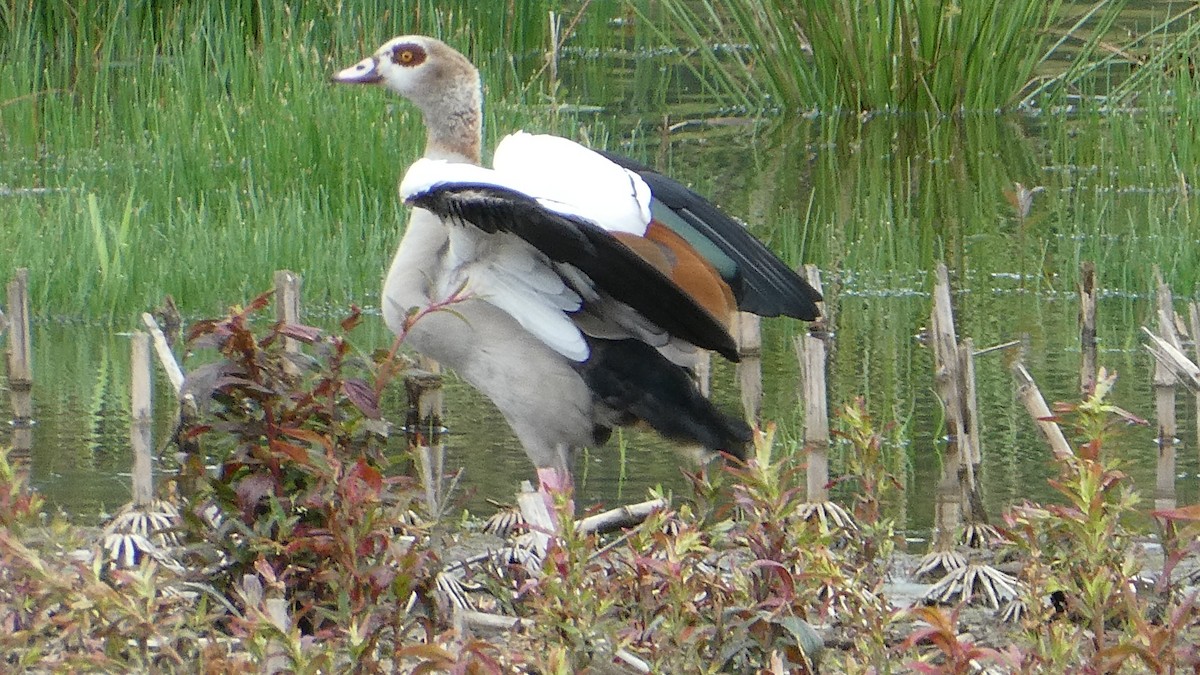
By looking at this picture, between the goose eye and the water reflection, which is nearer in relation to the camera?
the water reflection

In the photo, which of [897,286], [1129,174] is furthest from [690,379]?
[1129,174]

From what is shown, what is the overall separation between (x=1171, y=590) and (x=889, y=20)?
23.2 ft

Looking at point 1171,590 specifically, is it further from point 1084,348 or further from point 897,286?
point 897,286

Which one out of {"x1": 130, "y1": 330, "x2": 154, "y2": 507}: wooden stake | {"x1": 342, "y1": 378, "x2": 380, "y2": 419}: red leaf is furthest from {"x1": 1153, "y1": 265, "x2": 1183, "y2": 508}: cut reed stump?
{"x1": 130, "y1": 330, "x2": 154, "y2": 507}: wooden stake

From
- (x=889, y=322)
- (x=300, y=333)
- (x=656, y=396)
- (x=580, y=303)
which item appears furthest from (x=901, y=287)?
(x=300, y=333)

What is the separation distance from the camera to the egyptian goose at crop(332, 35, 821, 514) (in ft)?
14.1

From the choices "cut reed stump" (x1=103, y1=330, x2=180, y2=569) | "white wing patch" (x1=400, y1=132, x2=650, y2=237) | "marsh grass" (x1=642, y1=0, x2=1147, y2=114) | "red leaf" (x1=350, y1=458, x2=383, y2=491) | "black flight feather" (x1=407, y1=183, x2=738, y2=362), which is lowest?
"cut reed stump" (x1=103, y1=330, x2=180, y2=569)

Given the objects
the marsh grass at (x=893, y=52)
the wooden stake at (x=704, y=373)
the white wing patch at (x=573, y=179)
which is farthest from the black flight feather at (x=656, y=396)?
the marsh grass at (x=893, y=52)

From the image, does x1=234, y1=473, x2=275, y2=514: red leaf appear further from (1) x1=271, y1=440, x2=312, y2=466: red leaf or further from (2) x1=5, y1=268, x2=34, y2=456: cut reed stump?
(2) x1=5, y1=268, x2=34, y2=456: cut reed stump

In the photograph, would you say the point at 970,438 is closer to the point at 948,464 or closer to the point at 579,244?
the point at 948,464

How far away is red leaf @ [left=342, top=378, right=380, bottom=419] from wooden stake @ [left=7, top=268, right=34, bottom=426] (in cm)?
209

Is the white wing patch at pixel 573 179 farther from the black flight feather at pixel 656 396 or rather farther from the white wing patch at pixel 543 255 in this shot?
the black flight feather at pixel 656 396

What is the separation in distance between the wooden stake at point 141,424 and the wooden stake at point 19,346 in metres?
0.89

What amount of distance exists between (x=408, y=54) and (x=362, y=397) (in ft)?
7.55
